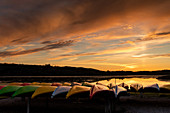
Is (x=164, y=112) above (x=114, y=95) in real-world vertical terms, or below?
below

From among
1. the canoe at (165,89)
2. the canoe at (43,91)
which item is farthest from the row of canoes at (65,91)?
the canoe at (165,89)

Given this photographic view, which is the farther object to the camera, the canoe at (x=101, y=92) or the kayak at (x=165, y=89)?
the kayak at (x=165, y=89)

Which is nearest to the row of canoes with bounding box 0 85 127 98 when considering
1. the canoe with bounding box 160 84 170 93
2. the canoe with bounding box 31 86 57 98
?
the canoe with bounding box 31 86 57 98

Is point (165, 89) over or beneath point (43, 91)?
over

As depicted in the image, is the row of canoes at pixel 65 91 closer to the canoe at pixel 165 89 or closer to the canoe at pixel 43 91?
the canoe at pixel 43 91

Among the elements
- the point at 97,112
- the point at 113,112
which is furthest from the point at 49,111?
the point at 113,112

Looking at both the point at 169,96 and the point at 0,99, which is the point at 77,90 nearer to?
the point at 0,99

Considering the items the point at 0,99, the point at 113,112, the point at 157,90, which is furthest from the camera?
the point at 0,99

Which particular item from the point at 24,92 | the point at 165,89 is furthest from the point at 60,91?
the point at 165,89

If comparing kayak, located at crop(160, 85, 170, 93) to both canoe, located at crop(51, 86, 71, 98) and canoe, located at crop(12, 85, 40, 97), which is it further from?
canoe, located at crop(12, 85, 40, 97)

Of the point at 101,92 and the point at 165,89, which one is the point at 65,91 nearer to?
the point at 101,92

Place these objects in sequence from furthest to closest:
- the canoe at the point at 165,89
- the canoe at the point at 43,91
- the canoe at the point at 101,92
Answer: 1. the canoe at the point at 165,89
2. the canoe at the point at 43,91
3. the canoe at the point at 101,92

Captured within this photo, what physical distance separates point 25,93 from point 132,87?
1088cm

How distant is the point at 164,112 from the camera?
540 inches
